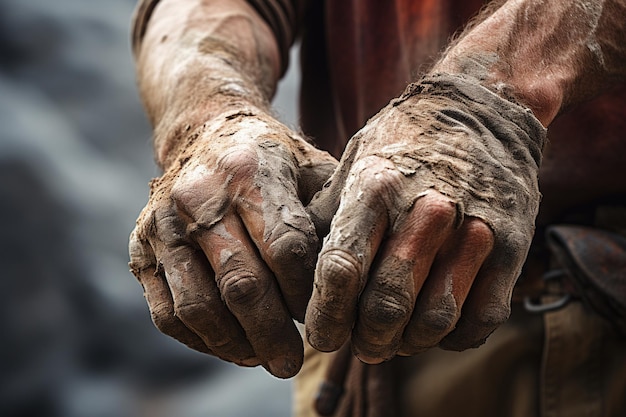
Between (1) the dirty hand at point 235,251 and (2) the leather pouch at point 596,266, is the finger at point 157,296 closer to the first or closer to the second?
(1) the dirty hand at point 235,251

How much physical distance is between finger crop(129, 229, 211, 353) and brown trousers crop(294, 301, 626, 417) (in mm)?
468

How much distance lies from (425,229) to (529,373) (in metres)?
0.54

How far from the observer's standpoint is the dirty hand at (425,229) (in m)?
0.66

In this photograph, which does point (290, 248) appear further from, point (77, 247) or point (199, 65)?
point (77, 247)

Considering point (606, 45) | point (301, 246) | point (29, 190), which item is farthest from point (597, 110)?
point (29, 190)

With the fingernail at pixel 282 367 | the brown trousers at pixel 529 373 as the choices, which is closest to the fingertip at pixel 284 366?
the fingernail at pixel 282 367

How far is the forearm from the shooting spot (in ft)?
2.55

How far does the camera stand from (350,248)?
646 mm

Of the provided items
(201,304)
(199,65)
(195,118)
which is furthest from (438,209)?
(199,65)

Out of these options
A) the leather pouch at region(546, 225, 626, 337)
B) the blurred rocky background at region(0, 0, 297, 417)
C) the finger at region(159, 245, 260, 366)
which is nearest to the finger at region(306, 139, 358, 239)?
the finger at region(159, 245, 260, 366)

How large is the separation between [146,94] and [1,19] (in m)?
1.32

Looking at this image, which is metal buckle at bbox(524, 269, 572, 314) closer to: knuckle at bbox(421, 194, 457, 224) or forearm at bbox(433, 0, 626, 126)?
forearm at bbox(433, 0, 626, 126)

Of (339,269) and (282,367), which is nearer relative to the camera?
(339,269)

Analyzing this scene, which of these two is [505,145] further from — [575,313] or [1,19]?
[1,19]
